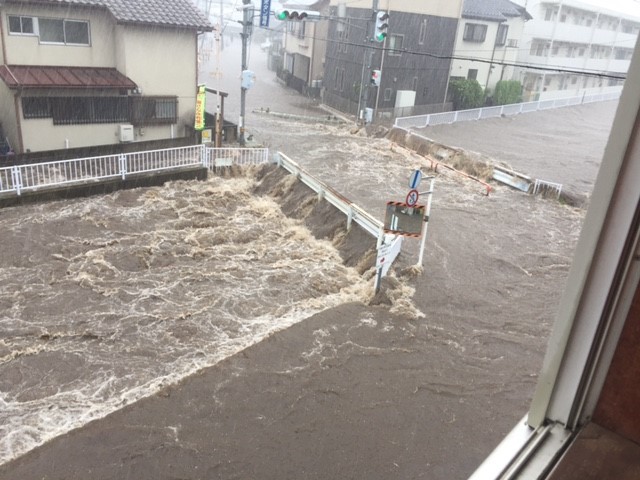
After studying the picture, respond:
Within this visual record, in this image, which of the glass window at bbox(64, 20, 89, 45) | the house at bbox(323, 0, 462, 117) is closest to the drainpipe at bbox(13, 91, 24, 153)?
the glass window at bbox(64, 20, 89, 45)

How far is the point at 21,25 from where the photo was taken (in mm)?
13219

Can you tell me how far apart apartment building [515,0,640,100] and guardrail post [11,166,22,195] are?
16.8 meters

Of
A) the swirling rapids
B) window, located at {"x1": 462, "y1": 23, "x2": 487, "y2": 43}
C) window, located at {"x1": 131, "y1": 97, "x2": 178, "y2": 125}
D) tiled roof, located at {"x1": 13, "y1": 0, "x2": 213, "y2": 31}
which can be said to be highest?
window, located at {"x1": 462, "y1": 23, "x2": 487, "y2": 43}

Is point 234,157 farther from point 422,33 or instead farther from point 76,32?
point 422,33

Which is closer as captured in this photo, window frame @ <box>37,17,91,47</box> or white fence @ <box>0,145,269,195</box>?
white fence @ <box>0,145,269,195</box>

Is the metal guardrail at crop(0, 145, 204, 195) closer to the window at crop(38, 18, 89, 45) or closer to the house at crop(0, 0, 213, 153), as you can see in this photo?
the house at crop(0, 0, 213, 153)

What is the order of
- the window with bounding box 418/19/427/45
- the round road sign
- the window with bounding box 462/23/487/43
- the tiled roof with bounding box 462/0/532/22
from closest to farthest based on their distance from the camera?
the round road sign → the window with bounding box 418/19/427/45 → the tiled roof with bounding box 462/0/532/22 → the window with bounding box 462/23/487/43

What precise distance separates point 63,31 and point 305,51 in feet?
66.1

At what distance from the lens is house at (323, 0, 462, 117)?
2267 centimetres

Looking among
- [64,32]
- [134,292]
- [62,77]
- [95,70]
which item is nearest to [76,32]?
[64,32]

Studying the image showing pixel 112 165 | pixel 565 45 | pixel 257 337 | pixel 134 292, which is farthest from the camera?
pixel 565 45

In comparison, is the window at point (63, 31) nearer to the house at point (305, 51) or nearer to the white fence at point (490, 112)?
the white fence at point (490, 112)

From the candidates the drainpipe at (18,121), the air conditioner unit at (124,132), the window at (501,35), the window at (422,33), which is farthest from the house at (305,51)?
the drainpipe at (18,121)

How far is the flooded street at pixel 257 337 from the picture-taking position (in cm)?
519
